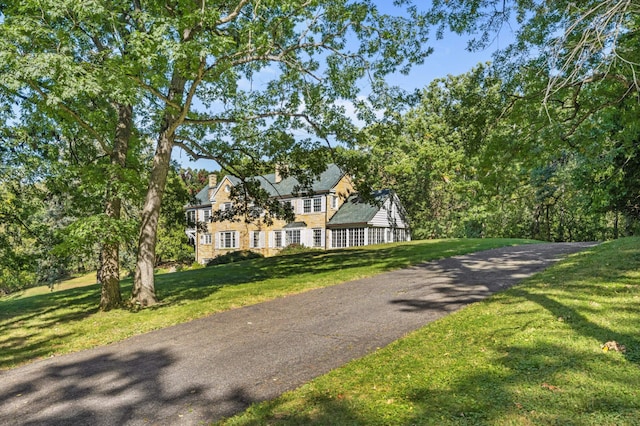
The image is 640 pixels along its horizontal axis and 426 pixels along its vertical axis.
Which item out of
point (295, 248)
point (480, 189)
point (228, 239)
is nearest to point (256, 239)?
point (228, 239)

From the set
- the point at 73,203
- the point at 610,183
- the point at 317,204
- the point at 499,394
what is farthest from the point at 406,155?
the point at 499,394

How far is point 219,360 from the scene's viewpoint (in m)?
6.17

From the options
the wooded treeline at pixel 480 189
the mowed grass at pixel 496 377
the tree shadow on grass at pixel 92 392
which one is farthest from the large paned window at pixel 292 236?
the mowed grass at pixel 496 377

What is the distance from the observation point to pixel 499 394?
405 centimetres

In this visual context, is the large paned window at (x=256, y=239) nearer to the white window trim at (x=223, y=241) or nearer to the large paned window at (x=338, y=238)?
the white window trim at (x=223, y=241)

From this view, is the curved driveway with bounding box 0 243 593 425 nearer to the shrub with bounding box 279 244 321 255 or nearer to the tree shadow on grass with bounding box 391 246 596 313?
the tree shadow on grass with bounding box 391 246 596 313

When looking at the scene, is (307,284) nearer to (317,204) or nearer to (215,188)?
(317,204)

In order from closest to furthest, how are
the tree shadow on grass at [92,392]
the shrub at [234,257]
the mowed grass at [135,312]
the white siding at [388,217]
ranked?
the tree shadow on grass at [92,392] < the mowed grass at [135,312] < the shrub at [234,257] < the white siding at [388,217]

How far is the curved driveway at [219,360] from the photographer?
187 inches

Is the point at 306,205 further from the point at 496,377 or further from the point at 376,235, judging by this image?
the point at 496,377

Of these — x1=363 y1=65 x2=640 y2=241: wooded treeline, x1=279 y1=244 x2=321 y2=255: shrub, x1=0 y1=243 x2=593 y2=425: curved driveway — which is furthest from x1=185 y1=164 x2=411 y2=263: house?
x1=0 y1=243 x2=593 y2=425: curved driveway

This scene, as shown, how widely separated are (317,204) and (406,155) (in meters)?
9.79

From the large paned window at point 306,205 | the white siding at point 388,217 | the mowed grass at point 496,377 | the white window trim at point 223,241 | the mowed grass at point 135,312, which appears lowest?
the mowed grass at point 135,312

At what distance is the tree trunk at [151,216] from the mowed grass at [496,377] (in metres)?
8.27
